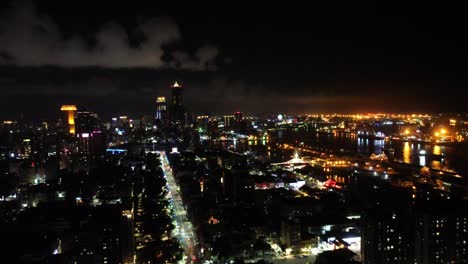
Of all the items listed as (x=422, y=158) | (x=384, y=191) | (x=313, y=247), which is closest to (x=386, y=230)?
(x=313, y=247)

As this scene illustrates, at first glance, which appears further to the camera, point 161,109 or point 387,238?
point 161,109

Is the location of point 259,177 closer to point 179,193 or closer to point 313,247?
point 179,193

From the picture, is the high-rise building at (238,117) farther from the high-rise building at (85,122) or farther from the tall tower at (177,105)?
the high-rise building at (85,122)

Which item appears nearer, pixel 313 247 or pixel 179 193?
pixel 313 247

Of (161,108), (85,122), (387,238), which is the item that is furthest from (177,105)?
(387,238)

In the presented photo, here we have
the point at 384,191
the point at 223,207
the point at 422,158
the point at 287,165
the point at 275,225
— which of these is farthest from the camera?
the point at 422,158

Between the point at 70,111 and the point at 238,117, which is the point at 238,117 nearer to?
the point at 238,117

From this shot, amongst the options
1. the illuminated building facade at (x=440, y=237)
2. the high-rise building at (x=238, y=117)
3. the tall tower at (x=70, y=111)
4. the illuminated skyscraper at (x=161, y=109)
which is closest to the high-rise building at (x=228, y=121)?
the high-rise building at (x=238, y=117)

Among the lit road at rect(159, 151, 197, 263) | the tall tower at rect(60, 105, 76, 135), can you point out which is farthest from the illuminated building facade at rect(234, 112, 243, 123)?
the lit road at rect(159, 151, 197, 263)

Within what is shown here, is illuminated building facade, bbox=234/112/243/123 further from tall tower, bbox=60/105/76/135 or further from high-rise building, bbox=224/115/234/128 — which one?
tall tower, bbox=60/105/76/135
